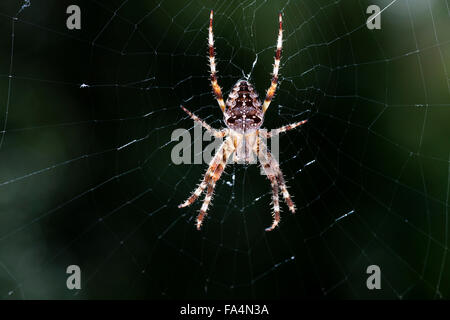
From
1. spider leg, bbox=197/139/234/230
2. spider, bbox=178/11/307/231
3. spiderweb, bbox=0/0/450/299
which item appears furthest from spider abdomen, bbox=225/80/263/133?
spiderweb, bbox=0/0/450/299

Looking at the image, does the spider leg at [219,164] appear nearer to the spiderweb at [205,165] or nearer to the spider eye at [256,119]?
the spider eye at [256,119]

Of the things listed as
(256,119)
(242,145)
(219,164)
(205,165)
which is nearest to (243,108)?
(256,119)

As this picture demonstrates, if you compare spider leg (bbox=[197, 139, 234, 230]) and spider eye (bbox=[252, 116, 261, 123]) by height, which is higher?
spider eye (bbox=[252, 116, 261, 123])

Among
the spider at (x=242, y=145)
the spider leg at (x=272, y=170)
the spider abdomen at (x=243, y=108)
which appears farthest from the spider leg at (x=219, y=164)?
the spider abdomen at (x=243, y=108)

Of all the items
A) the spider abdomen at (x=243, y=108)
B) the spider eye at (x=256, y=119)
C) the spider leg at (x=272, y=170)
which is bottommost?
the spider leg at (x=272, y=170)

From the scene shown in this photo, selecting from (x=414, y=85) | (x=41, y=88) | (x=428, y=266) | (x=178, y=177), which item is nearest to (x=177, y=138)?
(x=178, y=177)

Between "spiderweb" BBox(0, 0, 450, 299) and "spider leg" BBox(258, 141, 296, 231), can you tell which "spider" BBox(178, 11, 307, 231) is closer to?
"spider leg" BBox(258, 141, 296, 231)
